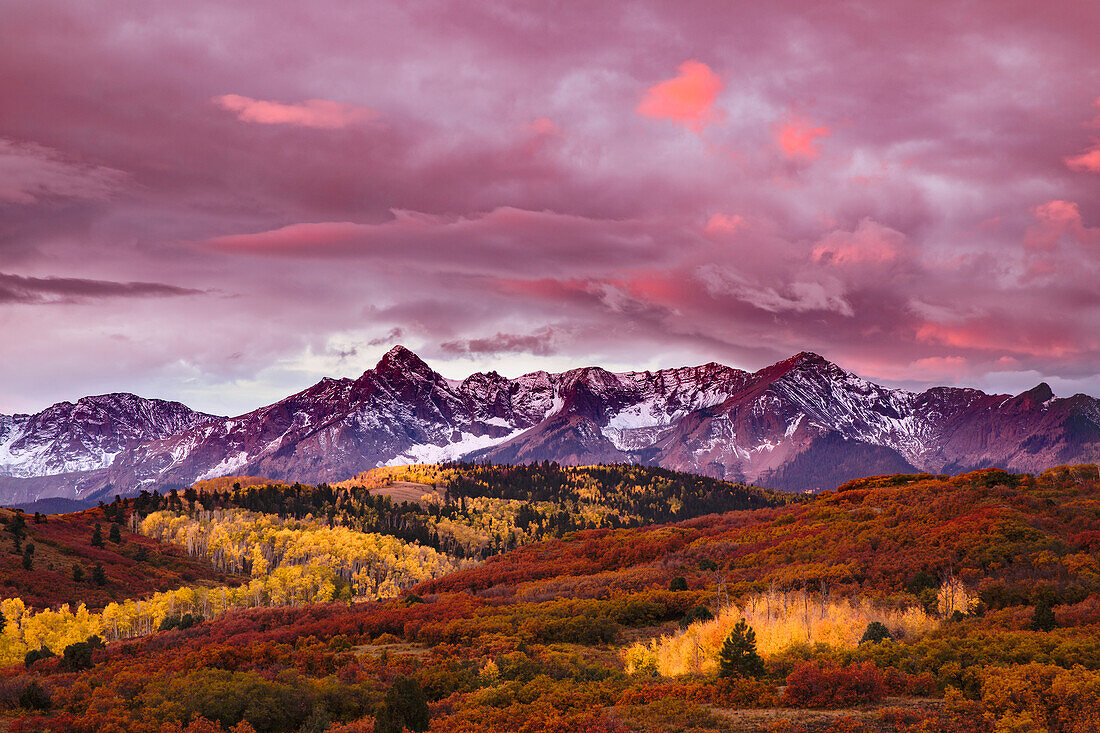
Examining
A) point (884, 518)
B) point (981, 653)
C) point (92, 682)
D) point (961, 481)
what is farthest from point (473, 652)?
point (961, 481)

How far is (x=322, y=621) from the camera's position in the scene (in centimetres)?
6475

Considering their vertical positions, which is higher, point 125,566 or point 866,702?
point 866,702

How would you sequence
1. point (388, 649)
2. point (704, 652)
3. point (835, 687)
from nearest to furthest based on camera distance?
point (835, 687), point (704, 652), point (388, 649)

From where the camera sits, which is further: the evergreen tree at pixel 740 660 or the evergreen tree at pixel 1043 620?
the evergreen tree at pixel 1043 620

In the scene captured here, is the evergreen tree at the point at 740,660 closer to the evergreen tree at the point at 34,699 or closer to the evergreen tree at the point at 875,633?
the evergreen tree at the point at 875,633

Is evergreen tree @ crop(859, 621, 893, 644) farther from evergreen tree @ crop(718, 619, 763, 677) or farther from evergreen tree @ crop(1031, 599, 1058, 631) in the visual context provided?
evergreen tree @ crop(718, 619, 763, 677)

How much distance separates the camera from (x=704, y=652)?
42625 millimetres

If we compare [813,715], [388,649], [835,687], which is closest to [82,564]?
[388,649]

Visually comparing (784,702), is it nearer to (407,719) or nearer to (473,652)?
(407,719)

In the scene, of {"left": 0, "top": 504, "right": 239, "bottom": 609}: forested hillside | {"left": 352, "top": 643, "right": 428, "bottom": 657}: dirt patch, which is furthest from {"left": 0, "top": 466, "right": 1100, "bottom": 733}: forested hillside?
{"left": 0, "top": 504, "right": 239, "bottom": 609}: forested hillside

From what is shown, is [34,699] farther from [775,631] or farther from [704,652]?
[775,631]

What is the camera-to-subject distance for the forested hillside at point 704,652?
30.0 meters

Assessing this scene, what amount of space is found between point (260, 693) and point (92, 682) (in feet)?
43.4

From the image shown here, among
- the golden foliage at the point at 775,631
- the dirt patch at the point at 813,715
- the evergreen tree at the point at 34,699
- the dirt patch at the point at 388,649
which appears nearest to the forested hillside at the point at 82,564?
the dirt patch at the point at 388,649
